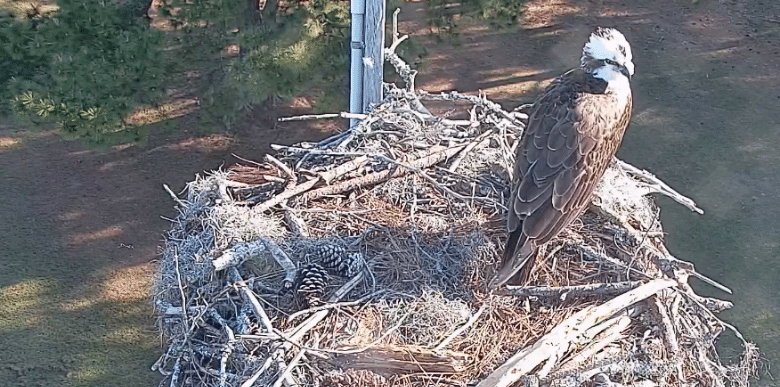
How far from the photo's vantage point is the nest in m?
3.32

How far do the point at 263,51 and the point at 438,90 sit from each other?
3.96m

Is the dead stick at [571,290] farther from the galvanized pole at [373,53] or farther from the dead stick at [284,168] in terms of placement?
the galvanized pole at [373,53]

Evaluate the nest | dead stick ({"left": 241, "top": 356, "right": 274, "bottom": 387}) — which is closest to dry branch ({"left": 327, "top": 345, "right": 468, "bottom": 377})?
the nest

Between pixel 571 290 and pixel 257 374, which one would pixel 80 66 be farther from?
A: pixel 571 290

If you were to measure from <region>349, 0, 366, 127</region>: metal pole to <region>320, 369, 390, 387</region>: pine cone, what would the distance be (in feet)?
6.55

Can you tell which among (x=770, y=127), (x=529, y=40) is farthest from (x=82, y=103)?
(x=770, y=127)

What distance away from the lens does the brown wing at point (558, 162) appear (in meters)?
3.74

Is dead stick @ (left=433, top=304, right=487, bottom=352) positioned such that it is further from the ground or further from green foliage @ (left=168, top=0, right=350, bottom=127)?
the ground

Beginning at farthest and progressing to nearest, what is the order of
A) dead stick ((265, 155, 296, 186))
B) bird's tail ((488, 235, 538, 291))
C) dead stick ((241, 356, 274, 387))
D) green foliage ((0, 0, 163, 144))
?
green foliage ((0, 0, 163, 144))
dead stick ((265, 155, 296, 186))
bird's tail ((488, 235, 538, 291))
dead stick ((241, 356, 274, 387))

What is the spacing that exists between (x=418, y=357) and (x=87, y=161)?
5819 millimetres

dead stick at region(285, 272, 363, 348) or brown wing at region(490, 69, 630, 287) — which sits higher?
brown wing at region(490, 69, 630, 287)

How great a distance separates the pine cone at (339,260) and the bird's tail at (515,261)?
615 millimetres

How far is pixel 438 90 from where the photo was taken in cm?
918

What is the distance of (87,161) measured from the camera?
816cm
